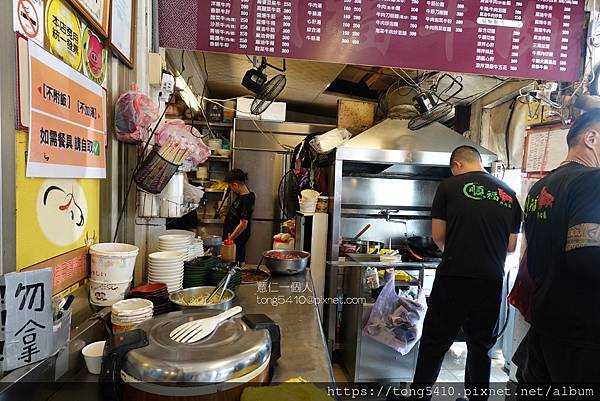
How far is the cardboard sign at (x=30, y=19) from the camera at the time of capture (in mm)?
937

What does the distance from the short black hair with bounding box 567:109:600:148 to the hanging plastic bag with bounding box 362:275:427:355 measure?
1.53 meters

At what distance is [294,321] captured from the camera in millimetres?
1566

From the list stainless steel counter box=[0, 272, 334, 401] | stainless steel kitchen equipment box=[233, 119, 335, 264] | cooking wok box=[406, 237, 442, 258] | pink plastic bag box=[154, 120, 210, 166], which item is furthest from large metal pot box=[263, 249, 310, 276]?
stainless steel kitchen equipment box=[233, 119, 335, 264]

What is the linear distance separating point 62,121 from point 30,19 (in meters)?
0.30

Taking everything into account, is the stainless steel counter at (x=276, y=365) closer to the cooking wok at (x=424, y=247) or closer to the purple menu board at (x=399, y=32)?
the purple menu board at (x=399, y=32)

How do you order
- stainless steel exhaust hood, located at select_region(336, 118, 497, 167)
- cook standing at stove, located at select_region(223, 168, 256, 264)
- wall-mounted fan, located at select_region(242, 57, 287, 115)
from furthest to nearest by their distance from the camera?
cook standing at stove, located at select_region(223, 168, 256, 264)
stainless steel exhaust hood, located at select_region(336, 118, 497, 167)
wall-mounted fan, located at select_region(242, 57, 287, 115)

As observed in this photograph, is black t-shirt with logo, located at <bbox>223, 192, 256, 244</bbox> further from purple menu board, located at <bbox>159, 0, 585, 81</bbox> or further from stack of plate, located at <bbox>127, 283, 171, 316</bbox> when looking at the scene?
stack of plate, located at <bbox>127, 283, 171, 316</bbox>

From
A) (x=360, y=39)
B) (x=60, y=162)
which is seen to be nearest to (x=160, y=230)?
(x=60, y=162)

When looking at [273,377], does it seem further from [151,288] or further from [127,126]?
[127,126]

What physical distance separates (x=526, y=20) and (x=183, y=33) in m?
2.00

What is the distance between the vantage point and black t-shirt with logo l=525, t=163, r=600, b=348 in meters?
1.50

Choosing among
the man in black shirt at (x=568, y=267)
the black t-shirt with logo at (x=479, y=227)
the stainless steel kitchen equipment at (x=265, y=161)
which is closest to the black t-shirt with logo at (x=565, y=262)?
the man in black shirt at (x=568, y=267)

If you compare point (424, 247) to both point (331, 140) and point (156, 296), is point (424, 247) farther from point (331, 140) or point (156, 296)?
point (156, 296)

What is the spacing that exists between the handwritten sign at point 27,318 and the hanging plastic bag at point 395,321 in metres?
2.33
